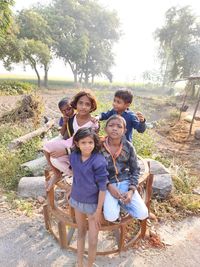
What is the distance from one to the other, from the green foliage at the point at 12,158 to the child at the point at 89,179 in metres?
2.60

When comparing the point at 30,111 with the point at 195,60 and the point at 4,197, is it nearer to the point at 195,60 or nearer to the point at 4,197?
the point at 4,197

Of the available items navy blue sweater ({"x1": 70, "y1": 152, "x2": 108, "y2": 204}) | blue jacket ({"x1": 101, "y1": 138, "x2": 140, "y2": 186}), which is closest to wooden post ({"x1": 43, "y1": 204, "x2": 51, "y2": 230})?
navy blue sweater ({"x1": 70, "y1": 152, "x2": 108, "y2": 204})

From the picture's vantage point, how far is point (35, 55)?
90.8 ft

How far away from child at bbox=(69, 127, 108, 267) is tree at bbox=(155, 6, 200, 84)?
25654 mm

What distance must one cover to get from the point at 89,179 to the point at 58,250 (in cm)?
132

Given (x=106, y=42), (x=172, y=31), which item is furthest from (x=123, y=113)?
(x=106, y=42)

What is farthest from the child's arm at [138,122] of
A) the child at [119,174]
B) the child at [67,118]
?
the child at [67,118]

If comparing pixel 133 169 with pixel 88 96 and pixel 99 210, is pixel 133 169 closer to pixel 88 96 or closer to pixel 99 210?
pixel 99 210

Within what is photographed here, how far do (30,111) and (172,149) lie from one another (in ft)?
15.8

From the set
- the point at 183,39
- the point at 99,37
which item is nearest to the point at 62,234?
the point at 183,39

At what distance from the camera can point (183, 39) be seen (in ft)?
88.3

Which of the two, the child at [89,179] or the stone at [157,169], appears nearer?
the child at [89,179]

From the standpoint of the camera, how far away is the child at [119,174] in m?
3.00

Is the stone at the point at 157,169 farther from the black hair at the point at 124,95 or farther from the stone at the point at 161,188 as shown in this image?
the black hair at the point at 124,95
